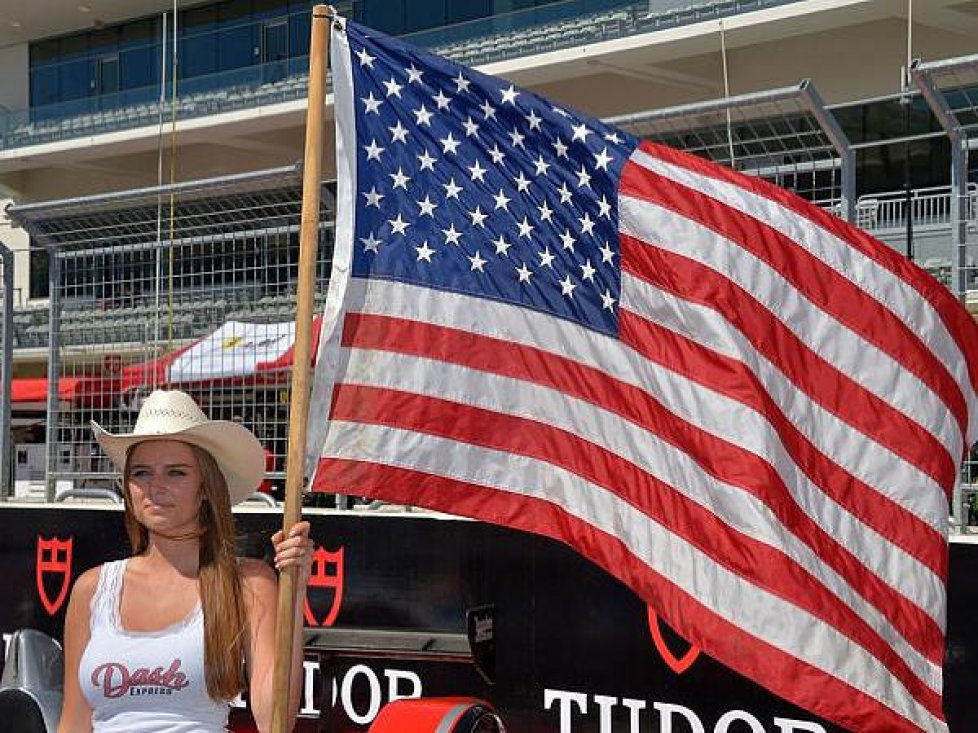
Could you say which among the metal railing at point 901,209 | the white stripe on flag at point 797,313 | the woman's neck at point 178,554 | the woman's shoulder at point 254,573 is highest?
the metal railing at point 901,209

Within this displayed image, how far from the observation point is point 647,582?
4297mm

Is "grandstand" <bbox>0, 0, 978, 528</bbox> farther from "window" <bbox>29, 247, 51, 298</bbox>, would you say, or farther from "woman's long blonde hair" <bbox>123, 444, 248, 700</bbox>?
"woman's long blonde hair" <bbox>123, 444, 248, 700</bbox>

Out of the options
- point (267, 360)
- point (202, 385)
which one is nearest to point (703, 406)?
point (267, 360)

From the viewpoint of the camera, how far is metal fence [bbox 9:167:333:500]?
7488 millimetres

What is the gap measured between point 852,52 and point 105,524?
22.9 meters

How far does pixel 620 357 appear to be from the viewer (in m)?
4.46

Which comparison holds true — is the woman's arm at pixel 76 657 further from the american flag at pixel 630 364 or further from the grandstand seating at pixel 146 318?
the grandstand seating at pixel 146 318

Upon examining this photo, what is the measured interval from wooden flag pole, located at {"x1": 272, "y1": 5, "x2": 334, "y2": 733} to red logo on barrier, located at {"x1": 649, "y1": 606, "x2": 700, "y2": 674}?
2.16m

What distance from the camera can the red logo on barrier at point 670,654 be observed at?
18.4ft

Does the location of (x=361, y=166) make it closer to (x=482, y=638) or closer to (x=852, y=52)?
(x=482, y=638)

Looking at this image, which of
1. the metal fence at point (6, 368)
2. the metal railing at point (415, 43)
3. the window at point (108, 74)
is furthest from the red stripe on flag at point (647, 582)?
the window at point (108, 74)

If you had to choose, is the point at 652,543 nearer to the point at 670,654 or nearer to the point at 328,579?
the point at 670,654

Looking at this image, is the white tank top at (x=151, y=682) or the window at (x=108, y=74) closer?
the white tank top at (x=151, y=682)

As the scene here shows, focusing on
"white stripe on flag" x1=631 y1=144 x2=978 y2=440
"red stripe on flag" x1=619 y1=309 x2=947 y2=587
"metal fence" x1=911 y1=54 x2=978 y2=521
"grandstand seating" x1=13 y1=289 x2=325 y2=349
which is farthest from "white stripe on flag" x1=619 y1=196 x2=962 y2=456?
"grandstand seating" x1=13 y1=289 x2=325 y2=349
